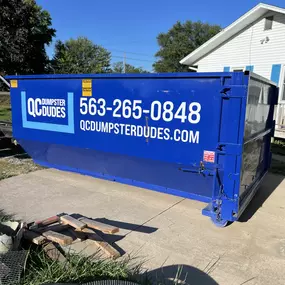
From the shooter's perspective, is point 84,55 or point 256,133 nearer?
point 256,133

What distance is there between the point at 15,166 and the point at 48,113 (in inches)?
85.4

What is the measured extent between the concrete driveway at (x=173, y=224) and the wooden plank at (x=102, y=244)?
20 cm

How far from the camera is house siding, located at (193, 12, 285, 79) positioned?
1169 centimetres

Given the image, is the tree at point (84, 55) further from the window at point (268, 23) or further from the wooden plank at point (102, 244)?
the wooden plank at point (102, 244)

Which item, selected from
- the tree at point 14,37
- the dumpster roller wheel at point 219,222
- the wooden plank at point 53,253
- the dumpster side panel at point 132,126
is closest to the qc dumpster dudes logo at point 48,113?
the dumpster side panel at point 132,126

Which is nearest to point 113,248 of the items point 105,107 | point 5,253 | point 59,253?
point 59,253

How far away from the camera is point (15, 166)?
6.91 meters

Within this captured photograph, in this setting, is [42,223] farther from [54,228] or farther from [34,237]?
[34,237]

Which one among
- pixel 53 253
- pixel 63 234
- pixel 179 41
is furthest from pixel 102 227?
pixel 179 41

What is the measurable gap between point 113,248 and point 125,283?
1.42 metres

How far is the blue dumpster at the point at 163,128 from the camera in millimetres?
3736

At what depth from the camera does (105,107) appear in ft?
15.5

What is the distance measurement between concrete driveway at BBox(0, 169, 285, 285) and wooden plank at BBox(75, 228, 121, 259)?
0.20 m

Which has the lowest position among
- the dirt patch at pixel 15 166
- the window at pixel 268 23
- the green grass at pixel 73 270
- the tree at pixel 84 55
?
the dirt patch at pixel 15 166
